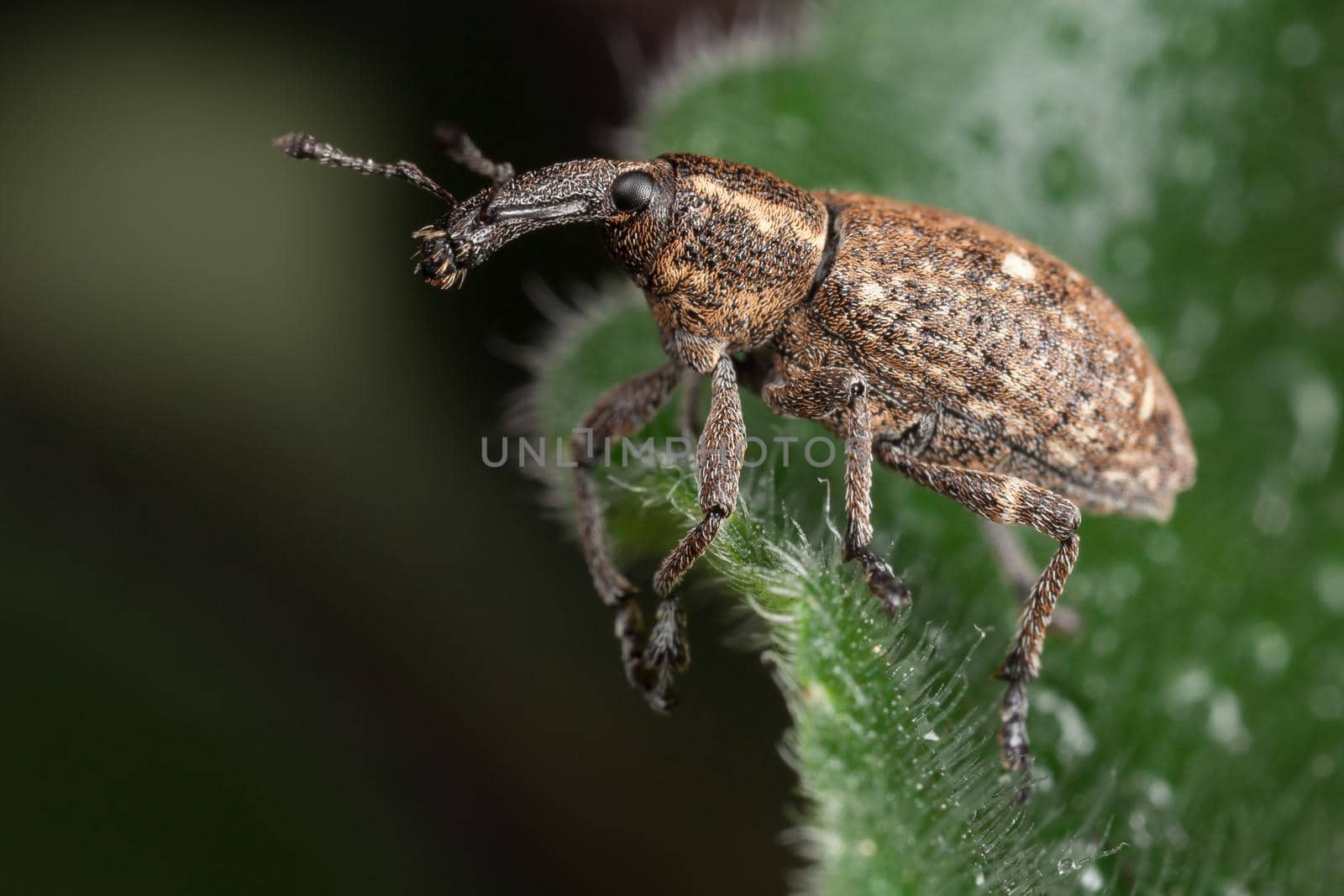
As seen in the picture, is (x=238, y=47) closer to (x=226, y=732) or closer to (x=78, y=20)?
(x=78, y=20)

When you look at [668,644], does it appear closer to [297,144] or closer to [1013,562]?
[1013,562]

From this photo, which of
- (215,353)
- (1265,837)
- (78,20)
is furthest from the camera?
(78,20)

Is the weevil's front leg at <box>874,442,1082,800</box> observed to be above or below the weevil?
below

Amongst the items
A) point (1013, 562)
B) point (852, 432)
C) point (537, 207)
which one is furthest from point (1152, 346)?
point (537, 207)

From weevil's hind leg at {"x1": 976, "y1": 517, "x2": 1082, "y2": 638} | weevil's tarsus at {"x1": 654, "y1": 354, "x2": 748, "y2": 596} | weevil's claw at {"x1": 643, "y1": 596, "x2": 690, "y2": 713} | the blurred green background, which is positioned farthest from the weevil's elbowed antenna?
weevil's hind leg at {"x1": 976, "y1": 517, "x2": 1082, "y2": 638}

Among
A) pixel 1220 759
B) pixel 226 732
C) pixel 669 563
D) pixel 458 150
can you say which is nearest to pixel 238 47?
pixel 458 150

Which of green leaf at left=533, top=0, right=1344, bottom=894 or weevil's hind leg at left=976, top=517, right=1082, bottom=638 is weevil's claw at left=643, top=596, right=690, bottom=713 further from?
weevil's hind leg at left=976, top=517, right=1082, bottom=638
